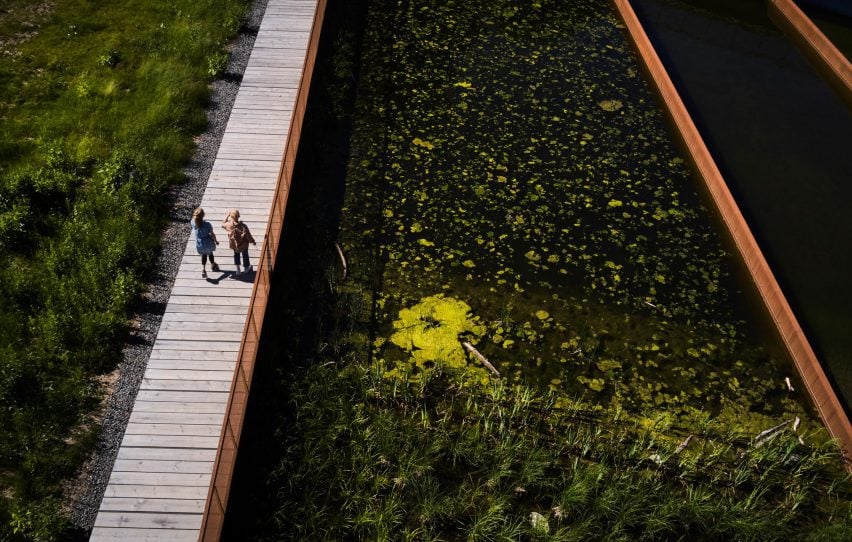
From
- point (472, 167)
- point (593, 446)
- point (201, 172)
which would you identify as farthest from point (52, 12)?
point (593, 446)

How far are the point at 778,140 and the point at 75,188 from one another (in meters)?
13.1

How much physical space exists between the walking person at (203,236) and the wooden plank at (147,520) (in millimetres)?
→ 3473

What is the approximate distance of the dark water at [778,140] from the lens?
10.7m

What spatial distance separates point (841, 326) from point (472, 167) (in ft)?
21.2

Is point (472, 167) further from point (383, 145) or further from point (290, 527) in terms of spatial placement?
point (290, 527)

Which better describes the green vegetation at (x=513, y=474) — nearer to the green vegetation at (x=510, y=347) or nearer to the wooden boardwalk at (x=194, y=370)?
the green vegetation at (x=510, y=347)

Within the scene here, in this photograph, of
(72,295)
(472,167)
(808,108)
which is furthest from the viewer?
(808,108)

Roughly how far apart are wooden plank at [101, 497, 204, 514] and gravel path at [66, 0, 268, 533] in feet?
0.50

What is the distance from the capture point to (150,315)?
8984 millimetres

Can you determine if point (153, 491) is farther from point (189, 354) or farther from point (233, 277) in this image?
point (233, 277)

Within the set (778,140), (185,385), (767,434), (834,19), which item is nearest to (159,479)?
(185,385)

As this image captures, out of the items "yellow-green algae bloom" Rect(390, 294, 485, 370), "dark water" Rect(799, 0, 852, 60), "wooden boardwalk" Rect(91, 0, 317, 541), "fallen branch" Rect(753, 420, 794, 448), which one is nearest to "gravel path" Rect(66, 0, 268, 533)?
"wooden boardwalk" Rect(91, 0, 317, 541)

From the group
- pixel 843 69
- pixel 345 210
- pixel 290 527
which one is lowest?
pixel 290 527

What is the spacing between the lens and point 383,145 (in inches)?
494
